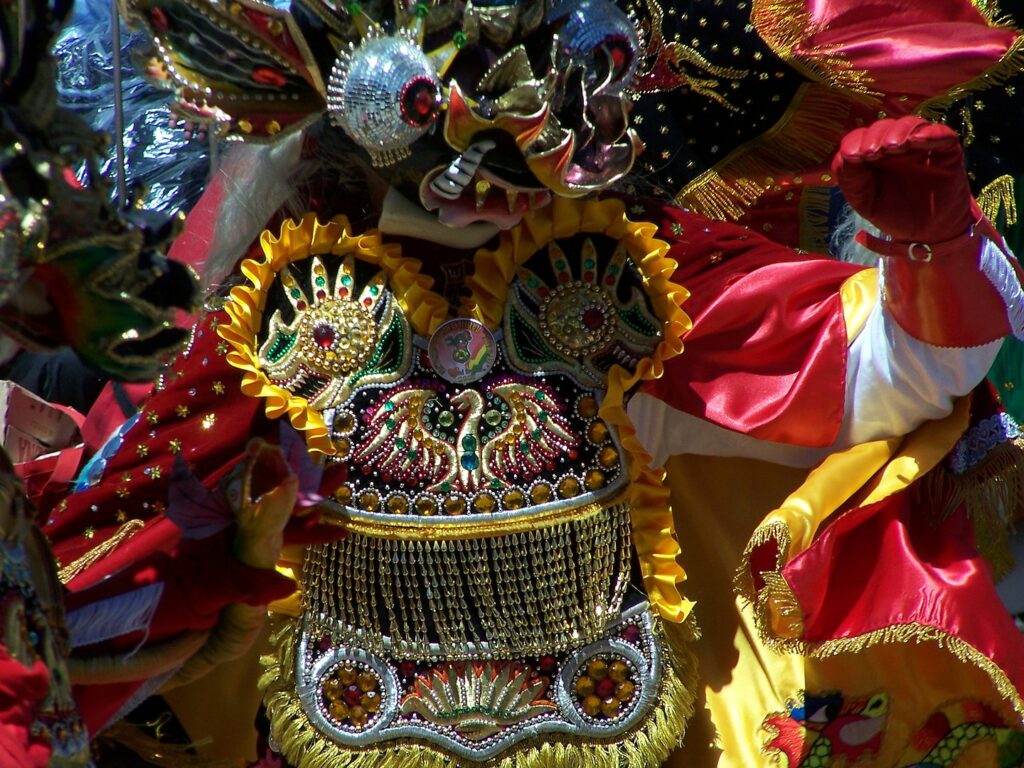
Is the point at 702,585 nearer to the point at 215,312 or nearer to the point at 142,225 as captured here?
the point at 215,312

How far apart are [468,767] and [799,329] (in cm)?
65

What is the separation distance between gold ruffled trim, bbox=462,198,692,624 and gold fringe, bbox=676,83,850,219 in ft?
0.69

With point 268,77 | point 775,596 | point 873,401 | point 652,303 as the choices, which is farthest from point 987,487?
point 268,77

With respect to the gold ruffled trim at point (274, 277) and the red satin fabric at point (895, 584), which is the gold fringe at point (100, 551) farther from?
the red satin fabric at point (895, 584)

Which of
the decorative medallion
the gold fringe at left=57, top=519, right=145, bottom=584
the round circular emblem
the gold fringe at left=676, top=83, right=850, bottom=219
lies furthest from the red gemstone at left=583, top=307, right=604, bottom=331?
the gold fringe at left=57, top=519, right=145, bottom=584

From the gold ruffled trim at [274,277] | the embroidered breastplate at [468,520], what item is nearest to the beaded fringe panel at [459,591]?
the embroidered breastplate at [468,520]

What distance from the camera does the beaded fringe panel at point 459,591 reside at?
6.13 ft

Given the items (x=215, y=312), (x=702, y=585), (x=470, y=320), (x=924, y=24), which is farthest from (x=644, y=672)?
(x=924, y=24)

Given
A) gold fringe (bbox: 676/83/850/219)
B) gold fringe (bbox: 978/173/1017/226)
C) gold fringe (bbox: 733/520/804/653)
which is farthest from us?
gold fringe (bbox: 978/173/1017/226)

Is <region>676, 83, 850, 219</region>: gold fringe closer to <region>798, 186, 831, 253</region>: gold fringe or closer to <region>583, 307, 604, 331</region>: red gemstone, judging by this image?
<region>798, 186, 831, 253</region>: gold fringe

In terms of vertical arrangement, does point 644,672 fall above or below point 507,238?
below

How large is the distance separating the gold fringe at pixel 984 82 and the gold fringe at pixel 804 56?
0.25ft

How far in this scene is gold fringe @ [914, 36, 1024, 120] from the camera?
1965mm

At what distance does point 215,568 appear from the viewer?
1430mm
